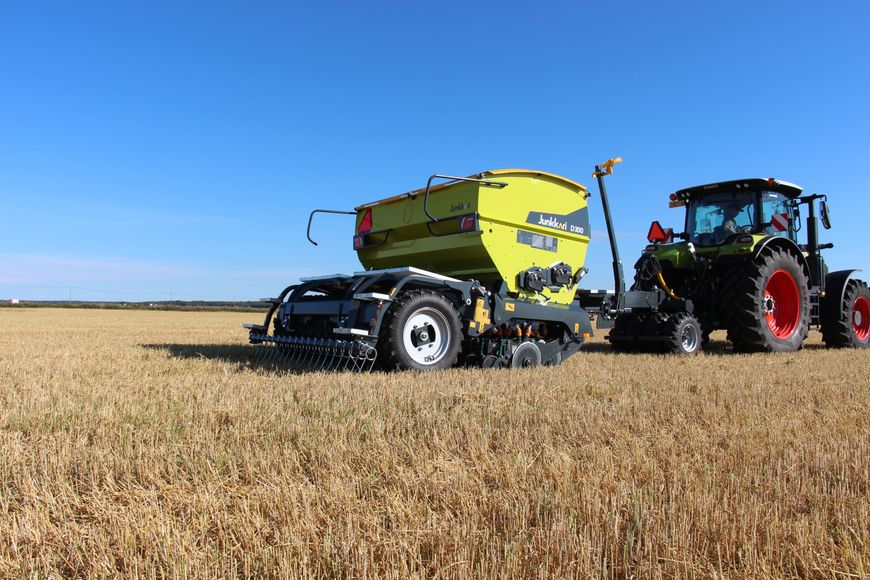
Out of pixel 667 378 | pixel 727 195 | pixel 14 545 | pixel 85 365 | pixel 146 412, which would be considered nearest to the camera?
pixel 14 545

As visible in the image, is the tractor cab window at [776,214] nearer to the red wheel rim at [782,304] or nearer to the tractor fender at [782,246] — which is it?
the tractor fender at [782,246]

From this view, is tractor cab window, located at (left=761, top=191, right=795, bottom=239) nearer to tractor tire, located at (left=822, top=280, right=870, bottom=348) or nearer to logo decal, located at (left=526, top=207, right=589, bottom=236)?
tractor tire, located at (left=822, top=280, right=870, bottom=348)

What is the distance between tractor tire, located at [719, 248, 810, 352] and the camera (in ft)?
27.2

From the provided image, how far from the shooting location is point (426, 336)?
19.5ft

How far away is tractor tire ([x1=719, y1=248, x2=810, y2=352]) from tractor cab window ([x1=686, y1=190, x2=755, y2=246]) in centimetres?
66

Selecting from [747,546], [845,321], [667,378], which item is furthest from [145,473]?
[845,321]

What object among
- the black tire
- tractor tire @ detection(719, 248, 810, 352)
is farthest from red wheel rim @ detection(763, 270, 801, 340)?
the black tire

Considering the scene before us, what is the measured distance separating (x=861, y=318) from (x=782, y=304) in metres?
2.60

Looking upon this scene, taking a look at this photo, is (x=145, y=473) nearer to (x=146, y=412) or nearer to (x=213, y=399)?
(x=146, y=412)

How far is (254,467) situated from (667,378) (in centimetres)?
413

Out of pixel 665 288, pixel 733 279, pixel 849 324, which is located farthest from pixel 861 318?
pixel 665 288

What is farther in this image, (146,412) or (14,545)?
(146,412)

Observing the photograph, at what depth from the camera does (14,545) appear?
1.84 meters

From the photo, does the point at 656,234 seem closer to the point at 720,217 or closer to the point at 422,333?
the point at 720,217
